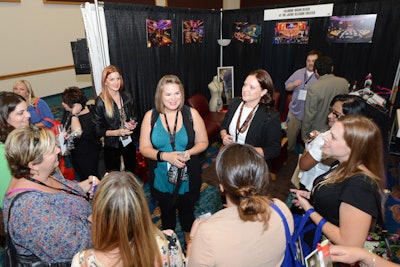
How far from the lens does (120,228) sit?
3.30 feet

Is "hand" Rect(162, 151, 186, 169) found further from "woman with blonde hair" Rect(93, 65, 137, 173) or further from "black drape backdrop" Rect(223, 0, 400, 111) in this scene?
"black drape backdrop" Rect(223, 0, 400, 111)

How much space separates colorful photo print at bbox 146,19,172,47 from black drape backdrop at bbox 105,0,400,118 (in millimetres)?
82

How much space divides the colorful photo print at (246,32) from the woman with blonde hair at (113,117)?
370 centimetres

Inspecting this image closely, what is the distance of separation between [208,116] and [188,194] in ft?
9.79

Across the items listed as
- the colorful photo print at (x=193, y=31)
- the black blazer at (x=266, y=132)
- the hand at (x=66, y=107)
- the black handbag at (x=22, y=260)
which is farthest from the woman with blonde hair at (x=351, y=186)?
the colorful photo print at (x=193, y=31)

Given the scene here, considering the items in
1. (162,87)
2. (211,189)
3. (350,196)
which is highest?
(162,87)

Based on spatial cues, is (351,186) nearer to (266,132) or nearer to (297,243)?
(297,243)

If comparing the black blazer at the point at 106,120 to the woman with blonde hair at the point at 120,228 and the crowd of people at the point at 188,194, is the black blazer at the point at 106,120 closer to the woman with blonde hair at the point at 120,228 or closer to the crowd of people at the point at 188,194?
the crowd of people at the point at 188,194

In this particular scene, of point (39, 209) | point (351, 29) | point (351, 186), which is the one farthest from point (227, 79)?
point (39, 209)

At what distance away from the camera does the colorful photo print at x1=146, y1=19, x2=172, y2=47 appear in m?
4.40

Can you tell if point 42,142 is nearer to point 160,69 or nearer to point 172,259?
point 172,259

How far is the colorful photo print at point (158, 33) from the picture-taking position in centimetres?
440

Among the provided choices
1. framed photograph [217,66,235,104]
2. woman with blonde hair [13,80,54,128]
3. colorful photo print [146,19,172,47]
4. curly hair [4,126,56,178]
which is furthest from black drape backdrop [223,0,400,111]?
curly hair [4,126,56,178]

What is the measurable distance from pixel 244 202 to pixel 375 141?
90 centimetres
